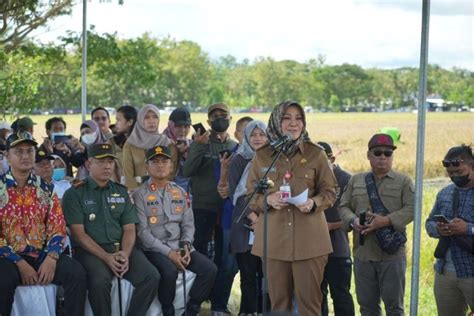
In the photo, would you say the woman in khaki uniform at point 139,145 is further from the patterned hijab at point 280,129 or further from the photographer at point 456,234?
the photographer at point 456,234

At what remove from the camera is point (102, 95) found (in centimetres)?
5747

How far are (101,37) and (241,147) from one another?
225 inches

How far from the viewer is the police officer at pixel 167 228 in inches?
259

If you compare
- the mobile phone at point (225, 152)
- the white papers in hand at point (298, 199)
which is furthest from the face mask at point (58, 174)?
the white papers in hand at point (298, 199)

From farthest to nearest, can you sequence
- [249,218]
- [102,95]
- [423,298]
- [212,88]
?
[212,88] < [102,95] < [423,298] < [249,218]

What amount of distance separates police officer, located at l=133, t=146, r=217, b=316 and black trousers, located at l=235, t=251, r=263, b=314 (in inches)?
18.4

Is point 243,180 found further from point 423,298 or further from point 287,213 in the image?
point 423,298

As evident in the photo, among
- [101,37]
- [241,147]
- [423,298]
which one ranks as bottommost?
[423,298]

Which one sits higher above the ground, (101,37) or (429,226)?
(101,37)

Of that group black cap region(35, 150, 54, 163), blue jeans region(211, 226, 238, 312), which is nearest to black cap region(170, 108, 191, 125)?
blue jeans region(211, 226, 238, 312)

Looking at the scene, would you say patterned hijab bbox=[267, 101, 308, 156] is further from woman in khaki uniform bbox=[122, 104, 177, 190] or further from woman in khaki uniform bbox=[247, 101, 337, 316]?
woman in khaki uniform bbox=[122, 104, 177, 190]

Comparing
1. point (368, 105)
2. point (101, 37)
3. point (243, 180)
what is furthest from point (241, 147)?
point (368, 105)

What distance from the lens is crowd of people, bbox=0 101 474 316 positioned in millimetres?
5602

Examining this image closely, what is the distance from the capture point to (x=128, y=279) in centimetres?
629
